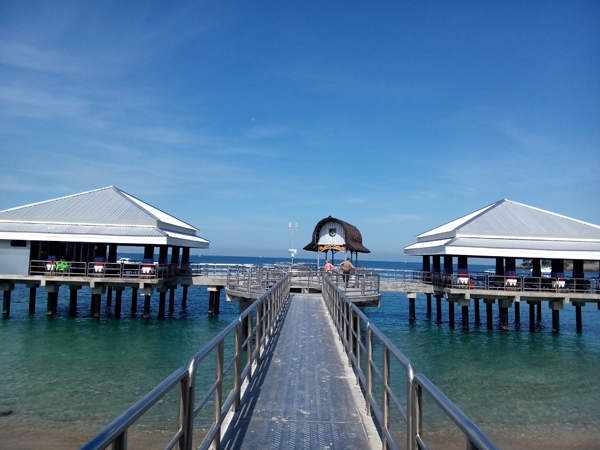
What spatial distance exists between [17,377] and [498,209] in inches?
1138

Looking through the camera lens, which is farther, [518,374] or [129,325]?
[129,325]

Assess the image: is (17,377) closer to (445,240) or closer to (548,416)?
(548,416)

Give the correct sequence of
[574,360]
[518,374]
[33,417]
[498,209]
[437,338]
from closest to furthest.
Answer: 1. [33,417]
2. [518,374]
3. [574,360]
4. [437,338]
5. [498,209]

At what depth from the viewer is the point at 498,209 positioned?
33.0m

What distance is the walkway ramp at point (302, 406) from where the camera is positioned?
5398 mm

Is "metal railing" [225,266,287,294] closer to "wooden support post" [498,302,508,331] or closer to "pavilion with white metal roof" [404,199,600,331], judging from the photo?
"pavilion with white metal roof" [404,199,600,331]

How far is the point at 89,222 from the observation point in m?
29.3

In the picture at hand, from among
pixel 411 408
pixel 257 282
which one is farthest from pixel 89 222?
pixel 411 408

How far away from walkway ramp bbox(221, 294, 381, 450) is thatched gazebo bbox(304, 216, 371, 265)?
22.7 meters

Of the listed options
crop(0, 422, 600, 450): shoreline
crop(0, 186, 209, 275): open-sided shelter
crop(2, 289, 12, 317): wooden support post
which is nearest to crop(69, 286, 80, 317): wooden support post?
crop(0, 186, 209, 275): open-sided shelter

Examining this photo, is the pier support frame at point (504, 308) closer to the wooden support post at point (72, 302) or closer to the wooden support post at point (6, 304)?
the wooden support post at point (72, 302)

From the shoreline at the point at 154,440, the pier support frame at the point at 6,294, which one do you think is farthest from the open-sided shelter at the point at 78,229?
the shoreline at the point at 154,440

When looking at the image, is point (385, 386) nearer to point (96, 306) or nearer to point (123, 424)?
point (123, 424)

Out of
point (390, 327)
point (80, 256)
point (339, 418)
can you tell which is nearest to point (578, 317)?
point (390, 327)
